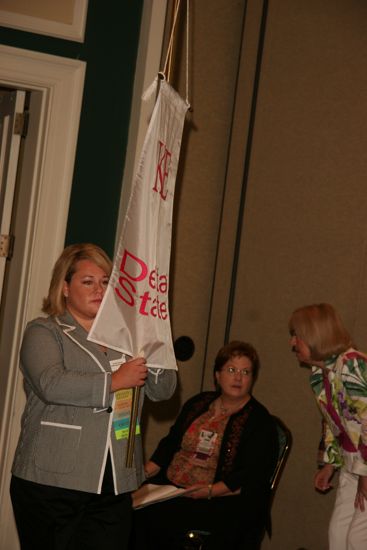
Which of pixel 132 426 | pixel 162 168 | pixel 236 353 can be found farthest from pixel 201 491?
pixel 162 168

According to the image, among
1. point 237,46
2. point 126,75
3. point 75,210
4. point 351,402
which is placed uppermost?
point 237,46

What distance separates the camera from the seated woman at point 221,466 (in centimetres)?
354

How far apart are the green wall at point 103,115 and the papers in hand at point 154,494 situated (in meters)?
1.24

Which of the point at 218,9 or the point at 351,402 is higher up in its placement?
the point at 218,9

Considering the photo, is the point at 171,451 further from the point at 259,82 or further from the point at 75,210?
the point at 259,82

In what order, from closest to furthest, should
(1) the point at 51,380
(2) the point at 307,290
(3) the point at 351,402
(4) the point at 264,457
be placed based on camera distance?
(1) the point at 51,380, (3) the point at 351,402, (4) the point at 264,457, (2) the point at 307,290

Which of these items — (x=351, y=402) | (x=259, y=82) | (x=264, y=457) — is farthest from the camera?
→ (x=259, y=82)

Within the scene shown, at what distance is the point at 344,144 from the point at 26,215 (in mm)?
1610

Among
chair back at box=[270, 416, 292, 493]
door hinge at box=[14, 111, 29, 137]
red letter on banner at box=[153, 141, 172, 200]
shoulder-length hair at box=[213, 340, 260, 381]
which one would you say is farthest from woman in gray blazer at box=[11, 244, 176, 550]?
door hinge at box=[14, 111, 29, 137]

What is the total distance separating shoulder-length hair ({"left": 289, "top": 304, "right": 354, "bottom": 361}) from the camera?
3.30 m

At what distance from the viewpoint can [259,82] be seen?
4117 millimetres

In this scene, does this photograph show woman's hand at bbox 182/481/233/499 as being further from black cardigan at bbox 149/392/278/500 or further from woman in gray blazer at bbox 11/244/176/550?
woman in gray blazer at bbox 11/244/176/550

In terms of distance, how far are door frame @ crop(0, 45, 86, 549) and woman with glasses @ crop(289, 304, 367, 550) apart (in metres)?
1.33

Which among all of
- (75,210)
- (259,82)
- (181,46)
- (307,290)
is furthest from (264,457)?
(181,46)
